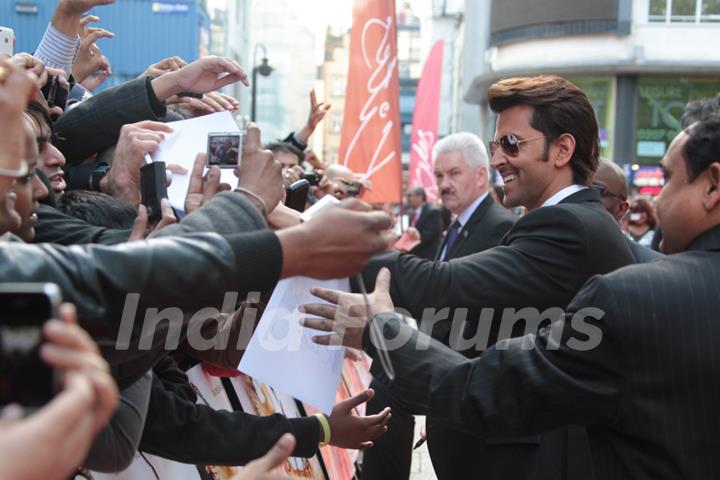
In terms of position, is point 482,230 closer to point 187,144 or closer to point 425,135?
point 187,144

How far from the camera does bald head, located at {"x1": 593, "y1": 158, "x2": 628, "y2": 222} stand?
5445 millimetres

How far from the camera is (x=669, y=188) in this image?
266 centimetres

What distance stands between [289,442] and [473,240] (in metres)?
3.55

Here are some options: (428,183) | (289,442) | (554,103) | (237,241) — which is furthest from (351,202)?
(428,183)

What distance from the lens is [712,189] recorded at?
2572 millimetres

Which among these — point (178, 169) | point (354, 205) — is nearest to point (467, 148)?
point (178, 169)

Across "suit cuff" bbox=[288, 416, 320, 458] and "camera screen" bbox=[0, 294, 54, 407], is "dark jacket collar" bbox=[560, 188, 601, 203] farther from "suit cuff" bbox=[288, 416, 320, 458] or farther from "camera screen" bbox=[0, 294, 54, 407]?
"camera screen" bbox=[0, 294, 54, 407]

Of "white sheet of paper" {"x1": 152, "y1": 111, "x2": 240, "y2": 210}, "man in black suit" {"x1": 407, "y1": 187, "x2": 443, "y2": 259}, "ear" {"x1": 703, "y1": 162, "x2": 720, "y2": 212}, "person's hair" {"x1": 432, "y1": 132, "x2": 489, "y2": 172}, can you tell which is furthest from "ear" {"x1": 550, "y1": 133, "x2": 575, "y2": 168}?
"man in black suit" {"x1": 407, "y1": 187, "x2": 443, "y2": 259}

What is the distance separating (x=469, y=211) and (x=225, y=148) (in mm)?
3888

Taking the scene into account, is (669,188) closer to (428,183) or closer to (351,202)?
(351,202)

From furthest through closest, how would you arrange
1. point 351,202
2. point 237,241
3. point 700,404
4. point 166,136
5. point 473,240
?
point 473,240 < point 166,136 < point 700,404 < point 351,202 < point 237,241

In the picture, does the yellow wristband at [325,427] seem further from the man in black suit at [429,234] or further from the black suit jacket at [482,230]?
the man in black suit at [429,234]

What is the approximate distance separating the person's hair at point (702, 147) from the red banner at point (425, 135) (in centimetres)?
1220

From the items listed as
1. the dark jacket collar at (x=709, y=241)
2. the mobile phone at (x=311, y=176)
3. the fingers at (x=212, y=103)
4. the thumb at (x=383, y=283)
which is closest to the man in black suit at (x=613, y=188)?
the mobile phone at (x=311, y=176)
